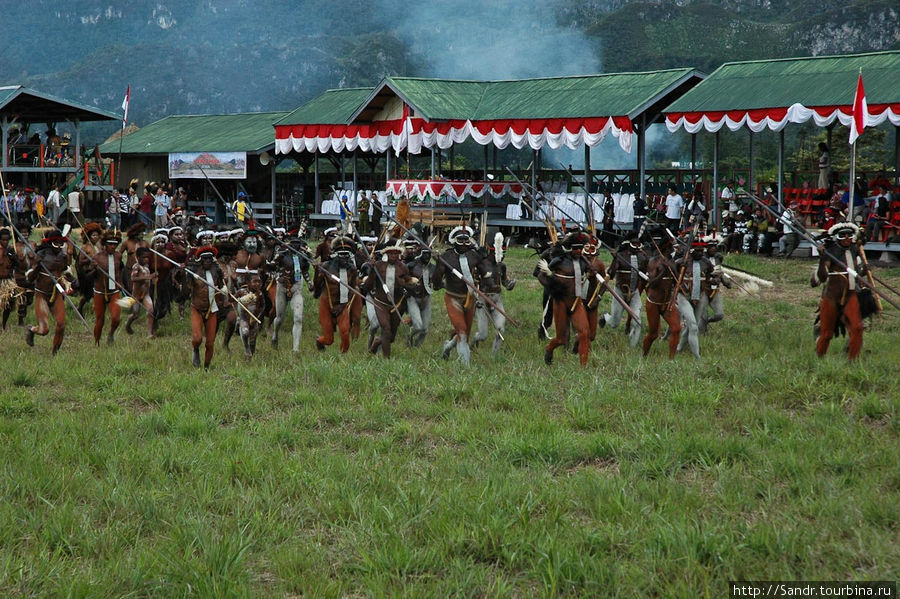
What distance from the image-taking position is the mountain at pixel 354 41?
7381 cm

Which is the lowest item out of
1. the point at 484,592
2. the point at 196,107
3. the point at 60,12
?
the point at 484,592

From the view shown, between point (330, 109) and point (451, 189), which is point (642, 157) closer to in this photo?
point (451, 189)

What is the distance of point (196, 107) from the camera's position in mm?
93750

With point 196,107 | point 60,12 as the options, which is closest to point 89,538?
point 196,107

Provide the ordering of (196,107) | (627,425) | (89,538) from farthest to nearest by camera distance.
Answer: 1. (196,107)
2. (627,425)
3. (89,538)

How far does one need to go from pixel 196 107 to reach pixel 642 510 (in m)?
91.2

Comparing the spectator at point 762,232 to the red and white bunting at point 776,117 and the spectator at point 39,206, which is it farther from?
the spectator at point 39,206

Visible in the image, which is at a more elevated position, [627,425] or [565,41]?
[565,41]

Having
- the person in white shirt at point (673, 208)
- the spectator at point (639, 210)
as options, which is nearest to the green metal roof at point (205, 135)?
the spectator at point (639, 210)

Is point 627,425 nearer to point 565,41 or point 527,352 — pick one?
point 527,352

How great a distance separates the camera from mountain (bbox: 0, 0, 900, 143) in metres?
73.8

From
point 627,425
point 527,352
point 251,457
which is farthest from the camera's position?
point 527,352

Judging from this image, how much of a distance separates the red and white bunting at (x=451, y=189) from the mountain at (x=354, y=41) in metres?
38.3

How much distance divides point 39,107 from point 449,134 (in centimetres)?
1991
